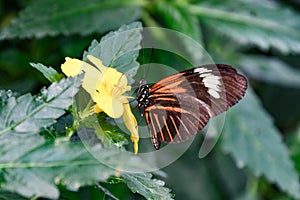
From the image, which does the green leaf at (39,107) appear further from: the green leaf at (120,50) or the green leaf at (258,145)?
the green leaf at (258,145)

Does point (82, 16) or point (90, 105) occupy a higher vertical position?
point (90, 105)

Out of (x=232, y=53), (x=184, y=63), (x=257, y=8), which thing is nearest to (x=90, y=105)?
(x=184, y=63)

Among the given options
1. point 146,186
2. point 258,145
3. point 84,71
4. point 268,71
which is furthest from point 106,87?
point 268,71

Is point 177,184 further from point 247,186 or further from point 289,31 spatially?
point 289,31

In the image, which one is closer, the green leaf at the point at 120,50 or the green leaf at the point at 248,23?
the green leaf at the point at 120,50

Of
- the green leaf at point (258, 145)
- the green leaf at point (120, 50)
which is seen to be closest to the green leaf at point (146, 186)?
the green leaf at point (120, 50)

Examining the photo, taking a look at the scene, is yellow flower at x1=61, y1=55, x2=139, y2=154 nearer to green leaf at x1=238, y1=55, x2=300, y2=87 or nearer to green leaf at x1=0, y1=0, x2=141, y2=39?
green leaf at x1=0, y1=0, x2=141, y2=39

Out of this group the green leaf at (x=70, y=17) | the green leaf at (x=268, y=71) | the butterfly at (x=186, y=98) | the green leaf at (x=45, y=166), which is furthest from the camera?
the green leaf at (x=268, y=71)
